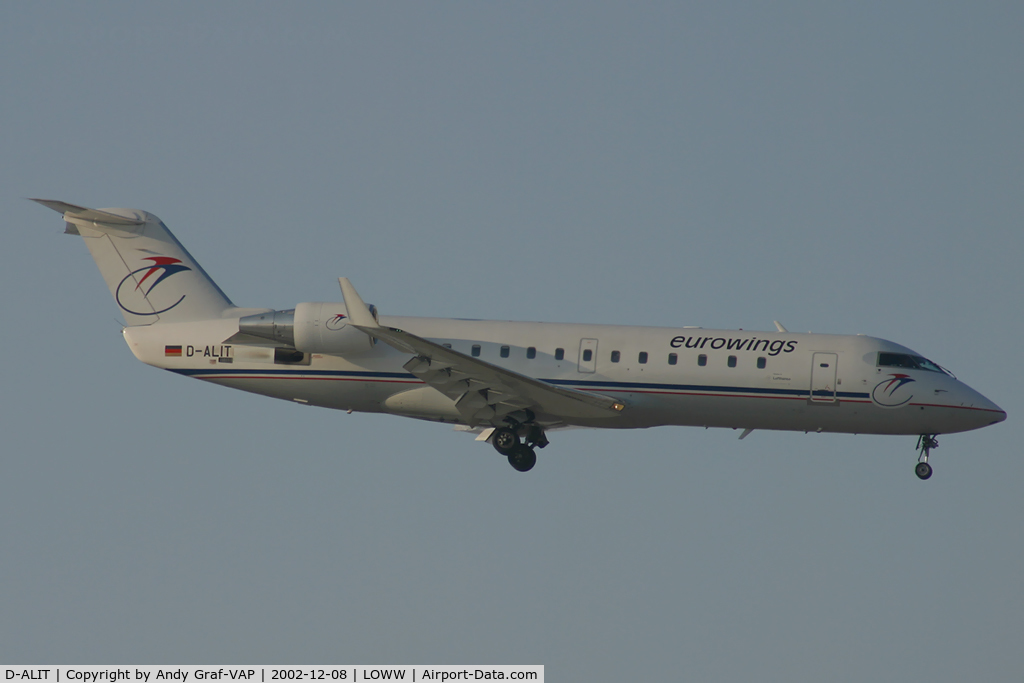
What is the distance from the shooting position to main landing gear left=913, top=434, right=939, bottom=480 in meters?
26.6

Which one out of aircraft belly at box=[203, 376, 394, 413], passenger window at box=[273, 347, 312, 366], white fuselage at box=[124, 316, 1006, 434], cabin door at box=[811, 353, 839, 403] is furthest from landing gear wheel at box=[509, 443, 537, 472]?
cabin door at box=[811, 353, 839, 403]

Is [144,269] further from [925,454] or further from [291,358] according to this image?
[925,454]

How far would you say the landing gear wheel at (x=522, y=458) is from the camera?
2647 centimetres

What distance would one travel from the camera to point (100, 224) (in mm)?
28000

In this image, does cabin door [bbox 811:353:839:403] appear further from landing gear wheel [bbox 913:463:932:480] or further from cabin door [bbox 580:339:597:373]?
cabin door [bbox 580:339:597:373]

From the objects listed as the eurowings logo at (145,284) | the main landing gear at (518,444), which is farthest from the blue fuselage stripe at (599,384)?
the eurowings logo at (145,284)

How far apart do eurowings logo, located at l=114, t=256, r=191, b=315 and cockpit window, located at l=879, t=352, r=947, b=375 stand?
15.3 m

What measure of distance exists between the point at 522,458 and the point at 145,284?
30.5 feet

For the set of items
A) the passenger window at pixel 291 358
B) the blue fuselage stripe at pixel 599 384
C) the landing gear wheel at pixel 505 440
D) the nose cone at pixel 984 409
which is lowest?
the landing gear wheel at pixel 505 440

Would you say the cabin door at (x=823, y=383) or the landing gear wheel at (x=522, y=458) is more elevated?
the cabin door at (x=823, y=383)

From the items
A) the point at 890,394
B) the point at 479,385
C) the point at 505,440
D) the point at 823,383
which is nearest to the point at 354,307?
the point at 479,385

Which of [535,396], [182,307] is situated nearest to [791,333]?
[535,396]

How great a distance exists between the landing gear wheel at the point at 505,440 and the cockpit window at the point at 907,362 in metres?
7.85

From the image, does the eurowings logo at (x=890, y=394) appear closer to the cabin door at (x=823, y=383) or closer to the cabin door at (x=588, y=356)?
the cabin door at (x=823, y=383)
